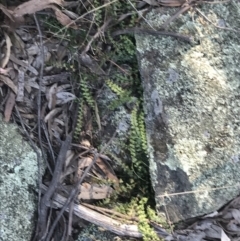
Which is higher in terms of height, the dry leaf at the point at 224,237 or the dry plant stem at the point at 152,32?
the dry plant stem at the point at 152,32

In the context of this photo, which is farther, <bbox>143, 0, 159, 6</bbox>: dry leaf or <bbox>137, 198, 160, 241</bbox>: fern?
<bbox>143, 0, 159, 6</bbox>: dry leaf

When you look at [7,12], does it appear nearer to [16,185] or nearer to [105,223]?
[16,185]

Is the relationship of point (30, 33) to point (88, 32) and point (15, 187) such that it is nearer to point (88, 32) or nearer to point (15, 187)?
point (88, 32)

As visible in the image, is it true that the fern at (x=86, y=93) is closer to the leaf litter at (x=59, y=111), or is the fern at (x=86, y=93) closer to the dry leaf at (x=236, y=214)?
the leaf litter at (x=59, y=111)

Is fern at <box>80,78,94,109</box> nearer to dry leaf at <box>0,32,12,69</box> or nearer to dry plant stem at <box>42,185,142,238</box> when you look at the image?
dry leaf at <box>0,32,12,69</box>

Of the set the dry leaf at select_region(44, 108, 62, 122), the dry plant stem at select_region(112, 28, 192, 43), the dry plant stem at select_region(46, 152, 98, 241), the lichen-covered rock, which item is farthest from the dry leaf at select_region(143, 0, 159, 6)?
the lichen-covered rock

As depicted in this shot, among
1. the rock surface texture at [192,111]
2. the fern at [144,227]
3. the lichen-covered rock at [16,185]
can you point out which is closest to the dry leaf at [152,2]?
the rock surface texture at [192,111]

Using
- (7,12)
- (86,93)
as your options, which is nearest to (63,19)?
(7,12)

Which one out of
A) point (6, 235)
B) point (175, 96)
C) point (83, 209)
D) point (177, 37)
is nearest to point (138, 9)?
point (177, 37)
